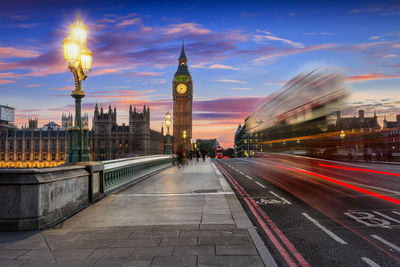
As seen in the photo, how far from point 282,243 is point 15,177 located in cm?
576

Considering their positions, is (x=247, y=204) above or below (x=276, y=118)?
below

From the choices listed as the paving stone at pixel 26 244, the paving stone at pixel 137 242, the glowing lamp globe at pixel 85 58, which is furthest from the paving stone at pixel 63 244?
the glowing lamp globe at pixel 85 58

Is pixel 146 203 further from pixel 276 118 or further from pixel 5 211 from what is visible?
pixel 276 118

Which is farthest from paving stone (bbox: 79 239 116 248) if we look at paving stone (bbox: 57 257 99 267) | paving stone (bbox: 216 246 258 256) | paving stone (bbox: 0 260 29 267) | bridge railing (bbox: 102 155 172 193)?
bridge railing (bbox: 102 155 172 193)

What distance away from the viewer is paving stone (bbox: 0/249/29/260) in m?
5.62

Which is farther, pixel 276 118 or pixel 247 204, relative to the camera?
pixel 276 118

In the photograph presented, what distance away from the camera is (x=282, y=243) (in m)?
6.41

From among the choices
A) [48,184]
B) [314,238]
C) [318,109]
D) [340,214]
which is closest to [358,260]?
[314,238]

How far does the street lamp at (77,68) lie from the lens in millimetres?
10914

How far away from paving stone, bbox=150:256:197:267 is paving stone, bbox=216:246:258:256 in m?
0.55

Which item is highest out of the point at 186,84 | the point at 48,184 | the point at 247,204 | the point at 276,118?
the point at 186,84

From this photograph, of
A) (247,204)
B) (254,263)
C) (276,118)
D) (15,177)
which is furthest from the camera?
(276,118)

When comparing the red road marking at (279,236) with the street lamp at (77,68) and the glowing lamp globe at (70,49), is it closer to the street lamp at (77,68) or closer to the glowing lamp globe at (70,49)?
the street lamp at (77,68)

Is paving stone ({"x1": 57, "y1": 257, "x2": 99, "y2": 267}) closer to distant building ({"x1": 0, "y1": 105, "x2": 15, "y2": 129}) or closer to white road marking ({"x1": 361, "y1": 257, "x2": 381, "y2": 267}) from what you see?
white road marking ({"x1": 361, "y1": 257, "x2": 381, "y2": 267})
